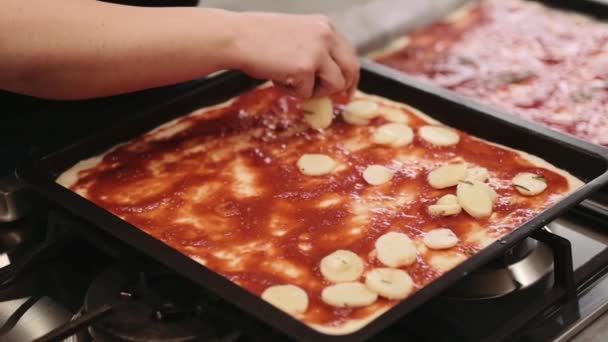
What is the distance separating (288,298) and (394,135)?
25.2 inches

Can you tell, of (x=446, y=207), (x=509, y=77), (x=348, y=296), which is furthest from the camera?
(x=509, y=77)

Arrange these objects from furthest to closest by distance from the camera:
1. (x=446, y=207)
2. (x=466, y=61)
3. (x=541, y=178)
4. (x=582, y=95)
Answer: (x=466, y=61), (x=582, y=95), (x=541, y=178), (x=446, y=207)

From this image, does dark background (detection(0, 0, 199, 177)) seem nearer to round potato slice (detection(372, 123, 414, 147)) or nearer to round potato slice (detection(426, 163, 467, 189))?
round potato slice (detection(372, 123, 414, 147))

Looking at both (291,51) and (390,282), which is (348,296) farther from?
(291,51)

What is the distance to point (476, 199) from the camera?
64.9 inches

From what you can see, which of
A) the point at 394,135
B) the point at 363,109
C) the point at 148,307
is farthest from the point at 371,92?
the point at 148,307

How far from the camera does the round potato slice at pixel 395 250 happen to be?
150 cm

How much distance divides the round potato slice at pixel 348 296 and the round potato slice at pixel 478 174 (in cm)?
44

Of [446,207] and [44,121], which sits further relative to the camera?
[44,121]

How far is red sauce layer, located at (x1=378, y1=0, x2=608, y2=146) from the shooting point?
2234mm

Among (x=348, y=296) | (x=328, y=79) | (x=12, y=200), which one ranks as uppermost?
(x=328, y=79)

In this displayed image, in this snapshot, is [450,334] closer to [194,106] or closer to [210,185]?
[210,185]

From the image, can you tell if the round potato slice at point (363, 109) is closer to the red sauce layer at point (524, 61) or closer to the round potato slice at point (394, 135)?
the round potato slice at point (394, 135)

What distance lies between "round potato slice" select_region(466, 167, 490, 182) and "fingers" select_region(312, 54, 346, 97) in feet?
1.14
